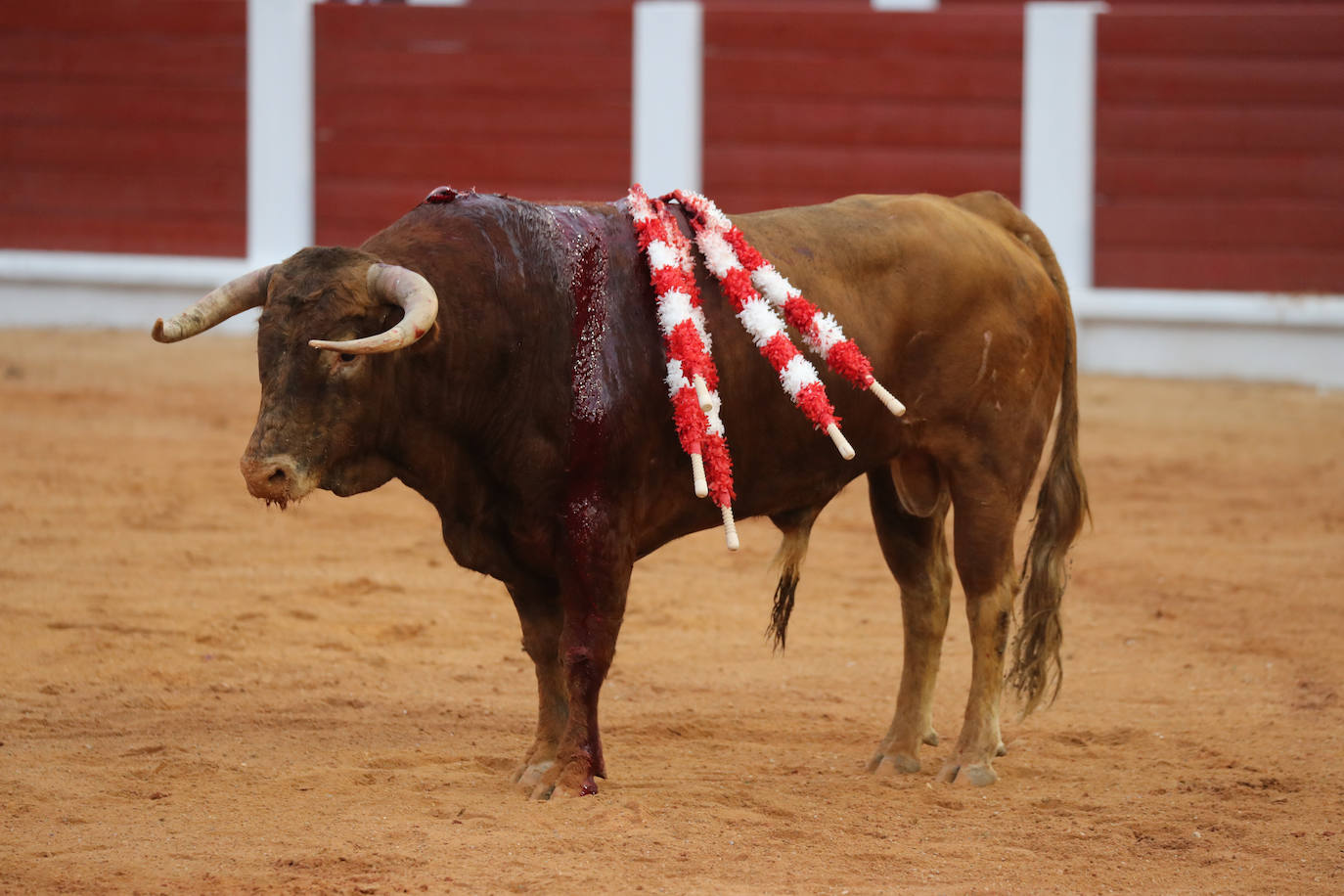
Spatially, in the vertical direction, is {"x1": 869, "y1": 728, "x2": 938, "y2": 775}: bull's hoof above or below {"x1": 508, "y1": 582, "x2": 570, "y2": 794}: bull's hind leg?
below

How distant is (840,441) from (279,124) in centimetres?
943

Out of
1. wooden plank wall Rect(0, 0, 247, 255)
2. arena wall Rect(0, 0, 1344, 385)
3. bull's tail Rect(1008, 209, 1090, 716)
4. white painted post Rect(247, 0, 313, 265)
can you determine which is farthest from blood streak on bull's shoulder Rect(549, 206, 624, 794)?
wooden plank wall Rect(0, 0, 247, 255)

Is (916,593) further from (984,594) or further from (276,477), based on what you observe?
(276,477)

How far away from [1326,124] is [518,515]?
29.7 feet

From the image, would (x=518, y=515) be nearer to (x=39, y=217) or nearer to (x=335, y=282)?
(x=335, y=282)

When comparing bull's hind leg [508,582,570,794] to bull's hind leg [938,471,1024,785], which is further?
bull's hind leg [938,471,1024,785]

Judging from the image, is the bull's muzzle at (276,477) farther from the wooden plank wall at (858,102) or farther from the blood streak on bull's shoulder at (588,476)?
the wooden plank wall at (858,102)

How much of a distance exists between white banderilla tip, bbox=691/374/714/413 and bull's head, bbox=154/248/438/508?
0.58 m

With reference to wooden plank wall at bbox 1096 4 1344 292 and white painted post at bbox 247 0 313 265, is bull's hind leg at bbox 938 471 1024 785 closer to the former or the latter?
wooden plank wall at bbox 1096 4 1344 292

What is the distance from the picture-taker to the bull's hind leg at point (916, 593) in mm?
4195

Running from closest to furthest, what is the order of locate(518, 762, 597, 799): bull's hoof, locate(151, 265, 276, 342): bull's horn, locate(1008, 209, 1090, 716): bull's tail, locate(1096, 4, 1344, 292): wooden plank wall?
1. locate(151, 265, 276, 342): bull's horn
2. locate(518, 762, 597, 799): bull's hoof
3. locate(1008, 209, 1090, 716): bull's tail
4. locate(1096, 4, 1344, 292): wooden plank wall

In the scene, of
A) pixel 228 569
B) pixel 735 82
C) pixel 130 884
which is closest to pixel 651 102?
pixel 735 82

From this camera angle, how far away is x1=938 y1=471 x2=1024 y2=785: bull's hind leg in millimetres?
4078

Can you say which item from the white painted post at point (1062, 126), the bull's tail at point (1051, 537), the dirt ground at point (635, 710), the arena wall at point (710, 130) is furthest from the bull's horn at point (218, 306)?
the white painted post at point (1062, 126)
